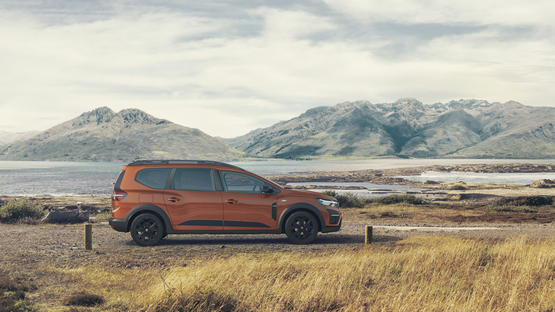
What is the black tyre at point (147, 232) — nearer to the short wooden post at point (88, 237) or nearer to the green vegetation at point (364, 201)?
the short wooden post at point (88, 237)

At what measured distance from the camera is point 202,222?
10.8 metres

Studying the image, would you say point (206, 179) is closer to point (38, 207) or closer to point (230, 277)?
point (230, 277)

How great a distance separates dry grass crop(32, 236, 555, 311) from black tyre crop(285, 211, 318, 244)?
1340mm

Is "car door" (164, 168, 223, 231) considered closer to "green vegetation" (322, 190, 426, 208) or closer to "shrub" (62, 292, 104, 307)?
"shrub" (62, 292, 104, 307)

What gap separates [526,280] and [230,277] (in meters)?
5.61

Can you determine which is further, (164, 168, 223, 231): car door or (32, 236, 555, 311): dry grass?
(164, 168, 223, 231): car door

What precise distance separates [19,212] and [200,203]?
51.6 feet

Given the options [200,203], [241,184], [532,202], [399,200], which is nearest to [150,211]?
[200,203]

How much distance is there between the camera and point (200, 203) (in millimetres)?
10797

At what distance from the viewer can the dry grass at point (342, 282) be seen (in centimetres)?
636

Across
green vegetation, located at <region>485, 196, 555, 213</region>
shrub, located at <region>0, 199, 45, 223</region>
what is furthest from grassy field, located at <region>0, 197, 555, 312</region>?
green vegetation, located at <region>485, 196, 555, 213</region>

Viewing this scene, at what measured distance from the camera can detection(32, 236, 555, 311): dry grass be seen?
Result: 20.9 ft

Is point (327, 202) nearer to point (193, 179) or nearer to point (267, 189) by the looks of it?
point (267, 189)

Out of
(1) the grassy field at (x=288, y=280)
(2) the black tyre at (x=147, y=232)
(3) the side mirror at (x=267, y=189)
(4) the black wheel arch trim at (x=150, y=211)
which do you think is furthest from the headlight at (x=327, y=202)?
(2) the black tyre at (x=147, y=232)
